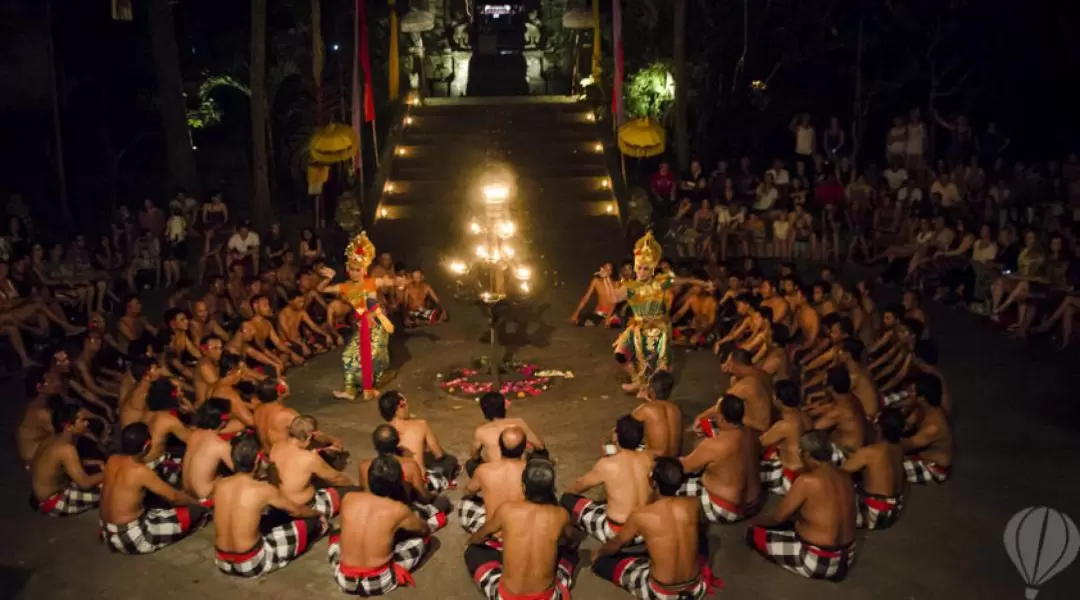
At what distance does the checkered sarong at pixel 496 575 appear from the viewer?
644cm

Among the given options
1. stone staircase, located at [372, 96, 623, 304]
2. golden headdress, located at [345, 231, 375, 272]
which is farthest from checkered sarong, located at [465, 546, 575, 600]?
stone staircase, located at [372, 96, 623, 304]

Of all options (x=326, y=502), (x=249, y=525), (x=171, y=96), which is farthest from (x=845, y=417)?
(x=171, y=96)

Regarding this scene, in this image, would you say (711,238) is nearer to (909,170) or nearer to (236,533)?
(909,170)

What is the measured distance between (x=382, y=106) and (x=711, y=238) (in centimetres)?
875

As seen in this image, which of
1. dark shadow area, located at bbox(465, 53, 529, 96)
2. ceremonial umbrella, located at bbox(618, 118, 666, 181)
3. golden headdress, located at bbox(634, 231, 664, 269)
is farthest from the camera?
dark shadow area, located at bbox(465, 53, 529, 96)

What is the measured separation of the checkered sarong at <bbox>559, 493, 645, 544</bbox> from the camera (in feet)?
24.0

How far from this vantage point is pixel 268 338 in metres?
12.1

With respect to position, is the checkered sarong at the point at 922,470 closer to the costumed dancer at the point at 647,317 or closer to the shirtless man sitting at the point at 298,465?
the costumed dancer at the point at 647,317

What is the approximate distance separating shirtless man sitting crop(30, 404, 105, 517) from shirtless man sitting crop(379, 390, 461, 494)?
93.3 inches

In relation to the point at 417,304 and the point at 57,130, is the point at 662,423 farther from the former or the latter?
the point at 57,130

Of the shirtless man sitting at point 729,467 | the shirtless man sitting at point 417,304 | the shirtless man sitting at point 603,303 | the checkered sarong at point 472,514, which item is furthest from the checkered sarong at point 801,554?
the shirtless man sitting at point 417,304

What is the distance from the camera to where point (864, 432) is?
8.39 m

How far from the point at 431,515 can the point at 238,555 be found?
152cm

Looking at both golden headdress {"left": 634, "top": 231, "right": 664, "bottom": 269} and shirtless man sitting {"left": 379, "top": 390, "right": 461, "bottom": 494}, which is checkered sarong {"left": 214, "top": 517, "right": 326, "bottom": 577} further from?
golden headdress {"left": 634, "top": 231, "right": 664, "bottom": 269}
